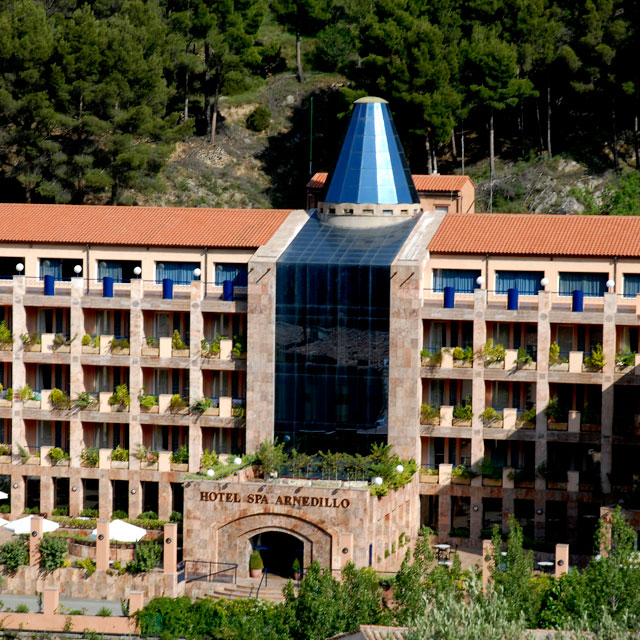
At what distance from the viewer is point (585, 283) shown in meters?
93.8

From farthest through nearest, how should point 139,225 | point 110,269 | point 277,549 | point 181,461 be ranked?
point 139,225 < point 110,269 < point 181,461 < point 277,549

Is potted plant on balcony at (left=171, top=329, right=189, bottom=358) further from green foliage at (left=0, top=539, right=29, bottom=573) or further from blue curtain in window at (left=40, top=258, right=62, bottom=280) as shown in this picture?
green foliage at (left=0, top=539, right=29, bottom=573)

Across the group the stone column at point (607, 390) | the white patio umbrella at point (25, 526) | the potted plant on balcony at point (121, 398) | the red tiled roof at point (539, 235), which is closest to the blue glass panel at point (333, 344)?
the red tiled roof at point (539, 235)

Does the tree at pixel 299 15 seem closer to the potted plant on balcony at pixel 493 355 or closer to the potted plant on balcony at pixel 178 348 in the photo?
the potted plant on balcony at pixel 178 348

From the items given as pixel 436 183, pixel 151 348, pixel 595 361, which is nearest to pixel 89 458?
pixel 151 348

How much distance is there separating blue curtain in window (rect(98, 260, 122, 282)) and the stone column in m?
26.2

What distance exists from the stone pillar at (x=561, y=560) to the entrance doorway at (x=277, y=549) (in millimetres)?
12369

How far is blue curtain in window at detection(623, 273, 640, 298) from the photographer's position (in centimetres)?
9306

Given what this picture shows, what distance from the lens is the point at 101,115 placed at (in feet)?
398

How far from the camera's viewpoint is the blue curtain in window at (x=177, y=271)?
9825 cm

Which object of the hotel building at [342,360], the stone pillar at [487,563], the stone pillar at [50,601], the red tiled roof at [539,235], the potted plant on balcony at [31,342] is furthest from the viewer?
the potted plant on balcony at [31,342]

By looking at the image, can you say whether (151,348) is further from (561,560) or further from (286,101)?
(286,101)

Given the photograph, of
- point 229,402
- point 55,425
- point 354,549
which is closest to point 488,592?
point 354,549

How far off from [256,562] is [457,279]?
18.7m
